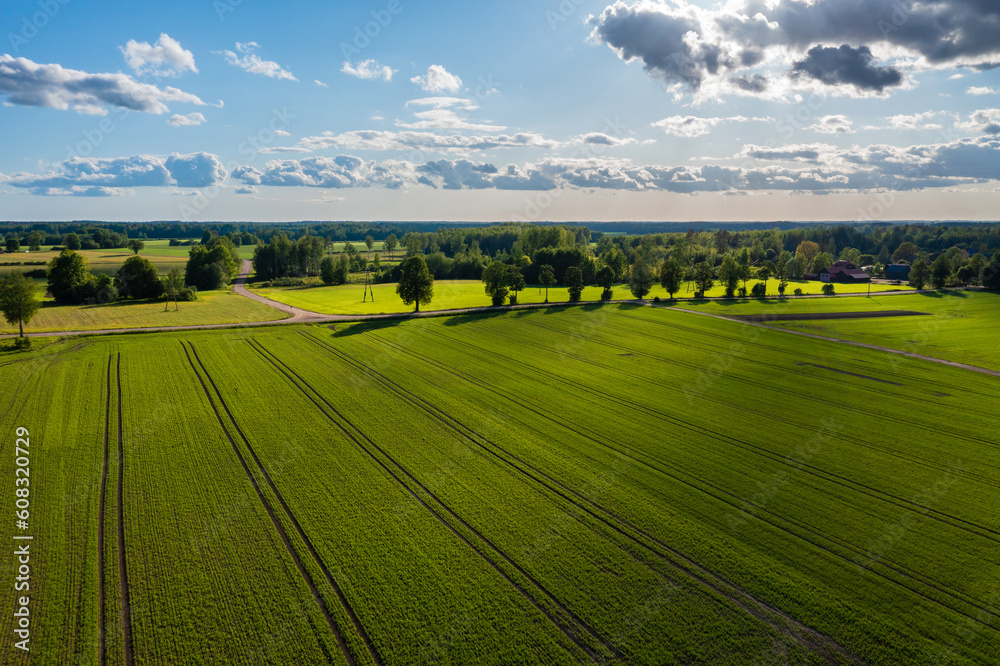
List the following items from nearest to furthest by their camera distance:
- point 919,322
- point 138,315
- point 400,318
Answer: point 138,315 → point 919,322 → point 400,318

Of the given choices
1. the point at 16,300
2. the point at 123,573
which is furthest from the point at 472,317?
the point at 123,573

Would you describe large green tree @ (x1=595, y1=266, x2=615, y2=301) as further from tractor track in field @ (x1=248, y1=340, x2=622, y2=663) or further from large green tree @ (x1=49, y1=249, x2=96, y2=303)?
large green tree @ (x1=49, y1=249, x2=96, y2=303)

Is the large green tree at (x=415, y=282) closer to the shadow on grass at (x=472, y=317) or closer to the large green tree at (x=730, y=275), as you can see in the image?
the shadow on grass at (x=472, y=317)

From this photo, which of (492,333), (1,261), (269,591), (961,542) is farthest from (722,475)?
(1,261)

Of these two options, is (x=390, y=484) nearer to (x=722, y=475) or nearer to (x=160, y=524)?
(x=160, y=524)

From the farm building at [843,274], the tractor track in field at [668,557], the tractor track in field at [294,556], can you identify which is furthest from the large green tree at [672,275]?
the tractor track in field at [294,556]

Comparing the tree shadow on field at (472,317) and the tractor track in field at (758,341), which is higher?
the tree shadow on field at (472,317)

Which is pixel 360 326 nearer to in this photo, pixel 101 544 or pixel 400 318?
pixel 400 318
